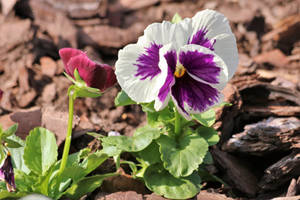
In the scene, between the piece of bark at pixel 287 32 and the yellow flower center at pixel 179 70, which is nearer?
the yellow flower center at pixel 179 70

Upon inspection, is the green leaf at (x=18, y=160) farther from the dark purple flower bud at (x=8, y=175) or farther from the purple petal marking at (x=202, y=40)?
the purple petal marking at (x=202, y=40)

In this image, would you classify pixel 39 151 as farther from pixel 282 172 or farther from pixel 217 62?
pixel 282 172

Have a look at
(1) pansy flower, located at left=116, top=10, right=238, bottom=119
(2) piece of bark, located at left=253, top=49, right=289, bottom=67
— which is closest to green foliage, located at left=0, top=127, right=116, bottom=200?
(1) pansy flower, located at left=116, top=10, right=238, bottom=119

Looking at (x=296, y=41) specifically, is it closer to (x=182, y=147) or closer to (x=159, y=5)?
(x=159, y=5)

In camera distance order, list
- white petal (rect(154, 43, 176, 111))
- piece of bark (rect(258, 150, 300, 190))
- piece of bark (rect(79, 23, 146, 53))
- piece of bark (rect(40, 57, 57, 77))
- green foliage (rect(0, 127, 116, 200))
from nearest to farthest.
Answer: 1. white petal (rect(154, 43, 176, 111))
2. green foliage (rect(0, 127, 116, 200))
3. piece of bark (rect(258, 150, 300, 190))
4. piece of bark (rect(40, 57, 57, 77))
5. piece of bark (rect(79, 23, 146, 53))

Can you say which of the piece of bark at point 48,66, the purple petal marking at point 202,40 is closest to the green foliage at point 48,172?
the purple petal marking at point 202,40

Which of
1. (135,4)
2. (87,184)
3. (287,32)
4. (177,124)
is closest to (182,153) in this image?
(177,124)

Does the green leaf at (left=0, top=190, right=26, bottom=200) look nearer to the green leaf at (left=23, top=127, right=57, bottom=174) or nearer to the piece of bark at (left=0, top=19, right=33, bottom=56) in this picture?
the green leaf at (left=23, top=127, right=57, bottom=174)

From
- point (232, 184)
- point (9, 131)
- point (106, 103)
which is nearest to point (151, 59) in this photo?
point (9, 131)

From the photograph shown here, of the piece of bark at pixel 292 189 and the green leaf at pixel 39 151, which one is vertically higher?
the green leaf at pixel 39 151
